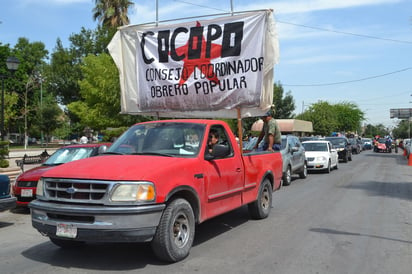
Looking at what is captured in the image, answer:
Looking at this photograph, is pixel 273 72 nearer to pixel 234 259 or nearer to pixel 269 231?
A: pixel 269 231

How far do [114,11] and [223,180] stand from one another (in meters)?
33.0

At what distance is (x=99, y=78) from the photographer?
97.9ft

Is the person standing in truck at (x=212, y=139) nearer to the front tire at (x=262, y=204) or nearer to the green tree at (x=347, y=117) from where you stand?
the front tire at (x=262, y=204)

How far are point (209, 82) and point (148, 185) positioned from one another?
3.71 meters

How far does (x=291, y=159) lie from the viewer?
15133 millimetres

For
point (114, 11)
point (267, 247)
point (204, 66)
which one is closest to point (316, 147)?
point (204, 66)

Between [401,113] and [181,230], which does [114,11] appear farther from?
[401,113]

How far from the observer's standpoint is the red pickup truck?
184 inches

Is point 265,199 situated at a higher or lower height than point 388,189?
higher

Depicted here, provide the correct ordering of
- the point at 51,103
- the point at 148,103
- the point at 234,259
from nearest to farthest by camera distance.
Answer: the point at 234,259, the point at 148,103, the point at 51,103

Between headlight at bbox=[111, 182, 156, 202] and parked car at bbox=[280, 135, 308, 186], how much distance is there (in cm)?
1004

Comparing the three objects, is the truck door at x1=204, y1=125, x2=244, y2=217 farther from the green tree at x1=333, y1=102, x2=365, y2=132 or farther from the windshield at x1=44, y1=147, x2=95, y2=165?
the green tree at x1=333, y1=102, x2=365, y2=132

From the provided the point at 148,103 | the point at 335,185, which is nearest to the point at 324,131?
the point at 335,185

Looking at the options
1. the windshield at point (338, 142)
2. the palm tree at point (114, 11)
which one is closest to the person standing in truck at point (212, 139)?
Result: the windshield at point (338, 142)
